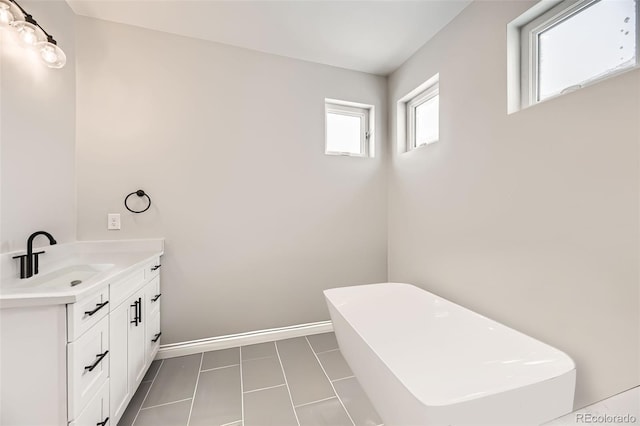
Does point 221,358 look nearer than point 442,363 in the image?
No

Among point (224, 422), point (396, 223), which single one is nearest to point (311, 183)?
point (396, 223)

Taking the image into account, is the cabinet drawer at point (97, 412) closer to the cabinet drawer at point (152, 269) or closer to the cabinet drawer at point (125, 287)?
the cabinet drawer at point (125, 287)

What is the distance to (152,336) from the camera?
1.73m

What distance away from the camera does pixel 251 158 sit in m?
2.15

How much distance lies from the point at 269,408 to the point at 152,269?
48.0 inches

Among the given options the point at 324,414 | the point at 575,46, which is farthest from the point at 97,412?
the point at 575,46

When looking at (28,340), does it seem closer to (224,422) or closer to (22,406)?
(22,406)

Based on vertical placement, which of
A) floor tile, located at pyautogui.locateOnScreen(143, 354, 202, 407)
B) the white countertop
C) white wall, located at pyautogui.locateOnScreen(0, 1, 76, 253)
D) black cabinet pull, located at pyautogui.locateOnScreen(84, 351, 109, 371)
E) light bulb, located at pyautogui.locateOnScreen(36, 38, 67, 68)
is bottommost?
floor tile, located at pyautogui.locateOnScreen(143, 354, 202, 407)

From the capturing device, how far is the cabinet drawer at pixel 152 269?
1.64 metres

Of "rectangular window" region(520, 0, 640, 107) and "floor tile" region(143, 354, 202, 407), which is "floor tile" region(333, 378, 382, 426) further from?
"rectangular window" region(520, 0, 640, 107)

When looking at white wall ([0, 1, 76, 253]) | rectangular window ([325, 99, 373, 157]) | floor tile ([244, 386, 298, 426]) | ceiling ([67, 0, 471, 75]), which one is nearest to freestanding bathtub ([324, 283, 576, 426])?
floor tile ([244, 386, 298, 426])

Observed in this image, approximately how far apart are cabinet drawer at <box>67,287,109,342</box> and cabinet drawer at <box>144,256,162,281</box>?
53 centimetres

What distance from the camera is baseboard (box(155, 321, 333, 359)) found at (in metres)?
1.95

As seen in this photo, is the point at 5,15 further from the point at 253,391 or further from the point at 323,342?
the point at 323,342
